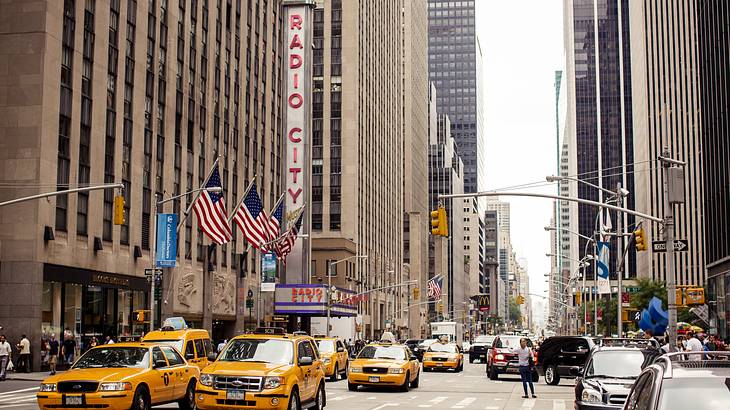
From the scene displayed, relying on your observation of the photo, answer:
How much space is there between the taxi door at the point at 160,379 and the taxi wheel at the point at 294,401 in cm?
302

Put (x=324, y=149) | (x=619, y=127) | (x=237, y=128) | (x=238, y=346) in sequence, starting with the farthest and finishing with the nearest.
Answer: (x=619, y=127) → (x=324, y=149) → (x=237, y=128) → (x=238, y=346)

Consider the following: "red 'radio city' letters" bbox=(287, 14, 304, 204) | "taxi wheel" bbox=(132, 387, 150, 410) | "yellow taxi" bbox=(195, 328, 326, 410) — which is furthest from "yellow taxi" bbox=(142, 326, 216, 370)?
"red 'radio city' letters" bbox=(287, 14, 304, 204)

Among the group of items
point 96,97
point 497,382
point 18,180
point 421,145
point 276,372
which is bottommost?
point 497,382

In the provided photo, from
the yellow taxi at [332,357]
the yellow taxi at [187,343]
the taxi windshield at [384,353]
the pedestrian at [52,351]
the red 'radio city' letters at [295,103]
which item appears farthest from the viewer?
the red 'radio city' letters at [295,103]

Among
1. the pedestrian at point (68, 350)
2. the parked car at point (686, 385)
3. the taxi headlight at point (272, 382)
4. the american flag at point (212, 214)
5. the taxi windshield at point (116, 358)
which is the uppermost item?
the american flag at point (212, 214)

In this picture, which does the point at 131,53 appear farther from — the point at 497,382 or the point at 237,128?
the point at 497,382

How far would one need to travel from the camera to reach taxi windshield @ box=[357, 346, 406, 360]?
30148 millimetres

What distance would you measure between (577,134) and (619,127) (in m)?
12.0

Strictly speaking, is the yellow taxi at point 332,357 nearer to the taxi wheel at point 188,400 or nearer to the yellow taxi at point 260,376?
the taxi wheel at point 188,400

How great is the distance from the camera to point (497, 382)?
37.4 meters

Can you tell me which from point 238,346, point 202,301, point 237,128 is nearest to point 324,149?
point 237,128

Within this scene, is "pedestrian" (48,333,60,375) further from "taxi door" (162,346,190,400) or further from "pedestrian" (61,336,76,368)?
"taxi door" (162,346,190,400)

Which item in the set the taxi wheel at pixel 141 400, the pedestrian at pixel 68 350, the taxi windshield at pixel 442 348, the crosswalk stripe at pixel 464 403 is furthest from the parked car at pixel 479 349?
the taxi wheel at pixel 141 400

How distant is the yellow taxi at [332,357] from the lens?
3531 cm
